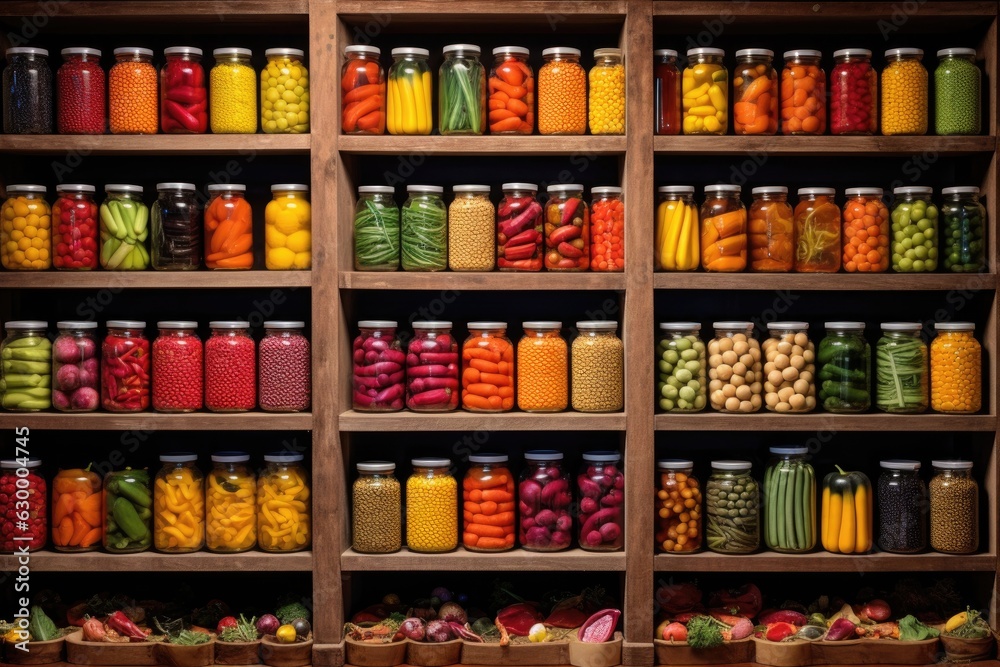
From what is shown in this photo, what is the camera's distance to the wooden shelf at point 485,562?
2705 mm

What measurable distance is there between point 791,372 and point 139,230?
6.31ft

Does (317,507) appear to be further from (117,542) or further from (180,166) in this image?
(180,166)

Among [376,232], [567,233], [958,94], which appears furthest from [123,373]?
[958,94]

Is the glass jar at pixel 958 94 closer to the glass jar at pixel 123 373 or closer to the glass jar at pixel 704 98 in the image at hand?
the glass jar at pixel 704 98

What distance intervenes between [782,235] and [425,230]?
3.38ft

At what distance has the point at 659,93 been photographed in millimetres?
2746

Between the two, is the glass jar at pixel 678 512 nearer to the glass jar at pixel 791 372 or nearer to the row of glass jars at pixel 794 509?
the row of glass jars at pixel 794 509

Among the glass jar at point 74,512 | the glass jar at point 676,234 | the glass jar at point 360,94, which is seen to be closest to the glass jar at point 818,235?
the glass jar at point 676,234

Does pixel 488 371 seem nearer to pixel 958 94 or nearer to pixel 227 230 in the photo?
pixel 227 230

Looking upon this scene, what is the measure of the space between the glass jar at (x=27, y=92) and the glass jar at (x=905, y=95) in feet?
7.97

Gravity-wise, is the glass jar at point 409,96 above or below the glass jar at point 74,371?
above

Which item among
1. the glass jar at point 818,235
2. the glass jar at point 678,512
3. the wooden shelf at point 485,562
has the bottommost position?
the wooden shelf at point 485,562

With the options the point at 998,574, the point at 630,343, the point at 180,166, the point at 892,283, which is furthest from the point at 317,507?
the point at 998,574

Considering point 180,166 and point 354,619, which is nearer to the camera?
point 354,619
